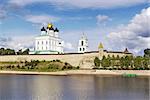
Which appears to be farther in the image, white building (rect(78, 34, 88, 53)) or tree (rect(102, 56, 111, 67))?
white building (rect(78, 34, 88, 53))

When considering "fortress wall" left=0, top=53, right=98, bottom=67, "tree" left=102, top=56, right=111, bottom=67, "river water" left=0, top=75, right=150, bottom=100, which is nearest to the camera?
"river water" left=0, top=75, right=150, bottom=100

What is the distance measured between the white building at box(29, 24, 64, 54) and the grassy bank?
3.55 meters

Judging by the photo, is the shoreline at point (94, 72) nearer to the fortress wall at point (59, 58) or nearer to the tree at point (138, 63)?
the tree at point (138, 63)

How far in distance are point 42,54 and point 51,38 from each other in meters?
3.71

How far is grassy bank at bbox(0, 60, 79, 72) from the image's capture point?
1220 inches

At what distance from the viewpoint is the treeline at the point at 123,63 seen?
27578 mm

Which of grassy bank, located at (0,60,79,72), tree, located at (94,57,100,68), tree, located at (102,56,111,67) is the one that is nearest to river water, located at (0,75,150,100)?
tree, located at (102,56,111,67)

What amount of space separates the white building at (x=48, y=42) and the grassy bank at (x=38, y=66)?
355 centimetres

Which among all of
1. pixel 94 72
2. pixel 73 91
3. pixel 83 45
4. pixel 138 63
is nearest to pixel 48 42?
pixel 83 45

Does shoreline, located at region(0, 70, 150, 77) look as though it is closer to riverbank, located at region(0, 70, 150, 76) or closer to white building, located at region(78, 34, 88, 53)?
riverbank, located at region(0, 70, 150, 76)

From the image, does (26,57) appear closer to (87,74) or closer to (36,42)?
(36,42)

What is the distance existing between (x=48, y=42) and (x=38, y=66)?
5.41 metres

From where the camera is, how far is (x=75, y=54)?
3194 centimetres

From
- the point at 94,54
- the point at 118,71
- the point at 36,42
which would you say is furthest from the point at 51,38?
the point at 118,71
